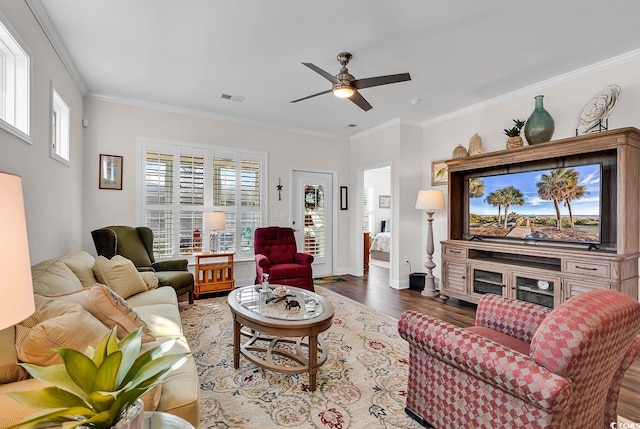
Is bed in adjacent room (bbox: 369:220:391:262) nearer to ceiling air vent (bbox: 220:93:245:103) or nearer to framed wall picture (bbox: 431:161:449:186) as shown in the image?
framed wall picture (bbox: 431:161:449:186)

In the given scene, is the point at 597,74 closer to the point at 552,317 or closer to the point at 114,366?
the point at 552,317

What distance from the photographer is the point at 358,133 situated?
6078 millimetres

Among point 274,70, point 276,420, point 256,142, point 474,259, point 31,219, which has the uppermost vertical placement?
point 274,70

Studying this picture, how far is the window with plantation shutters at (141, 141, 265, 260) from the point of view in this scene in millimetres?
4656

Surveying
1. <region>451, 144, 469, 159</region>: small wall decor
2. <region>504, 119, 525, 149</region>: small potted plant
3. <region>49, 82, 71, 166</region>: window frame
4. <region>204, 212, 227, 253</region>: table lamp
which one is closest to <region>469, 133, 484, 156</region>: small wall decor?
<region>451, 144, 469, 159</region>: small wall decor

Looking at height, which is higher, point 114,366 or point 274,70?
point 274,70

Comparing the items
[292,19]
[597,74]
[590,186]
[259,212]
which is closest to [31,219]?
[292,19]

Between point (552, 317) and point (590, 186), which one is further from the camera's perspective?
point (590, 186)

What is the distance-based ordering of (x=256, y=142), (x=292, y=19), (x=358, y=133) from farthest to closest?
(x=358, y=133) → (x=256, y=142) → (x=292, y=19)

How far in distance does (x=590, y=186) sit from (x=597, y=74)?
47.6 inches

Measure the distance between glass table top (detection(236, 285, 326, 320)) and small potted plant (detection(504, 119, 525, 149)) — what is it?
2975 millimetres

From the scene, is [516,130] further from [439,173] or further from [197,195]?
[197,195]

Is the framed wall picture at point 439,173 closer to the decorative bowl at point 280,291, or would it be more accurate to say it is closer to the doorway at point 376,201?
the decorative bowl at point 280,291

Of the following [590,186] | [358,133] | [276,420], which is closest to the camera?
[276,420]
